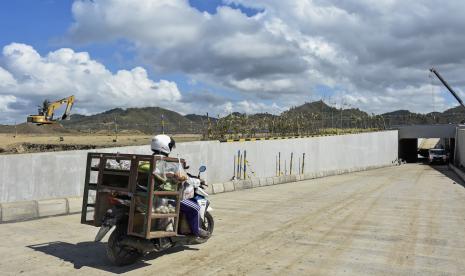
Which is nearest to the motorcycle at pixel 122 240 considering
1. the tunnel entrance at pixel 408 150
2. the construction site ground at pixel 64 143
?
the construction site ground at pixel 64 143

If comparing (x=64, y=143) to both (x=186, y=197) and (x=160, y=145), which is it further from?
(x=160, y=145)

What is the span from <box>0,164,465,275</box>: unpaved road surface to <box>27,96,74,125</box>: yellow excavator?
31759mm

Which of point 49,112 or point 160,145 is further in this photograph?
point 49,112

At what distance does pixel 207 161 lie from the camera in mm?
19578

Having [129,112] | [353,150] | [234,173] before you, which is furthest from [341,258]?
[129,112]

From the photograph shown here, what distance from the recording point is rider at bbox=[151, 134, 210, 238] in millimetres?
7422

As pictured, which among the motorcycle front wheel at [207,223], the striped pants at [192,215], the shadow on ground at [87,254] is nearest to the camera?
the shadow on ground at [87,254]

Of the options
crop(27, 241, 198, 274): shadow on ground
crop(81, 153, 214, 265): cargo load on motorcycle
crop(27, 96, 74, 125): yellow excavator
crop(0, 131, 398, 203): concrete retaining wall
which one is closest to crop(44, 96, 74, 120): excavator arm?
crop(27, 96, 74, 125): yellow excavator

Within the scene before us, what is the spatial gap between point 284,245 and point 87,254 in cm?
335

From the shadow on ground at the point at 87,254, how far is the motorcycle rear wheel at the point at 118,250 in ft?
0.32

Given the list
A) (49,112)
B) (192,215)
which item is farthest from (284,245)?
(49,112)

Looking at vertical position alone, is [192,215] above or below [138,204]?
below

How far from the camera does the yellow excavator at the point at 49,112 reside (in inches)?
1606

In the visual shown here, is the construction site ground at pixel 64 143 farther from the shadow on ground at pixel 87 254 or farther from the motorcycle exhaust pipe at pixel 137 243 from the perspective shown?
the motorcycle exhaust pipe at pixel 137 243
